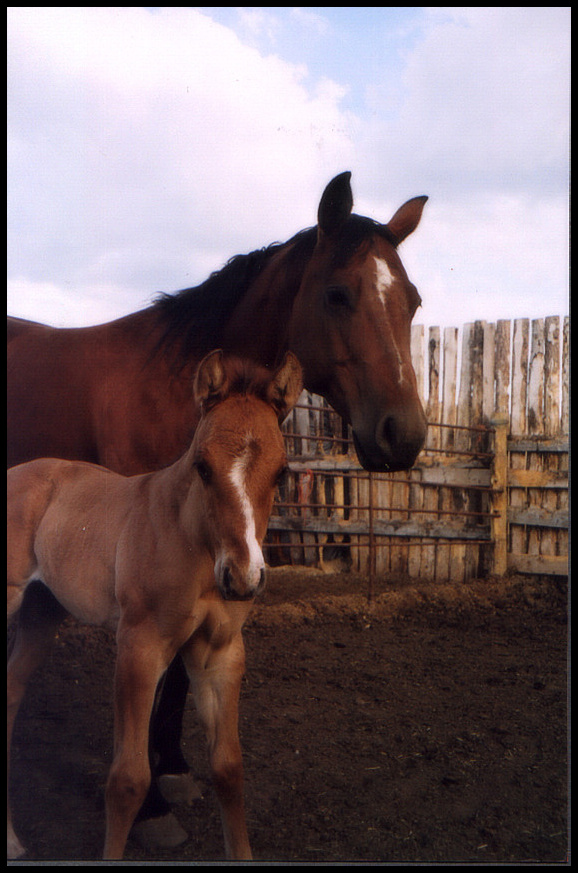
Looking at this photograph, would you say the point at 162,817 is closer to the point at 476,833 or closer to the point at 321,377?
the point at 476,833

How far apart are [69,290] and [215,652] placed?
1.46 metres

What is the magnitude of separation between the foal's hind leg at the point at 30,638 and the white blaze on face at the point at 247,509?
1.30 meters

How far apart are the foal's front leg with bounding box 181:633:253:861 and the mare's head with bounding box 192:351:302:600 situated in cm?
40

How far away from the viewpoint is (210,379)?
7.15 ft

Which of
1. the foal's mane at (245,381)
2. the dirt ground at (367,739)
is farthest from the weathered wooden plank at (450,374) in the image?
the foal's mane at (245,381)

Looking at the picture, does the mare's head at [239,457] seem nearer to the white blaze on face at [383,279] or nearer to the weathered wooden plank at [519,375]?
the white blaze on face at [383,279]

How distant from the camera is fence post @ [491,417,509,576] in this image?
6.38 m

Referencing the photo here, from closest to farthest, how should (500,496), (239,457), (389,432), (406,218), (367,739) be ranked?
1. (239,457)
2. (389,432)
3. (406,218)
4. (367,739)
5. (500,496)

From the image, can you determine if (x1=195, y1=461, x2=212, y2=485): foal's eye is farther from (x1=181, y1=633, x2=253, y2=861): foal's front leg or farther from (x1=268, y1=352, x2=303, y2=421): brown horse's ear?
(x1=181, y1=633, x2=253, y2=861): foal's front leg

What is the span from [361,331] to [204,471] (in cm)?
85

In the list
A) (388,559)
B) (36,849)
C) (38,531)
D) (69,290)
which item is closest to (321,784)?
(36,849)

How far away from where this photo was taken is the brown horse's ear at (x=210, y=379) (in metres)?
2.16

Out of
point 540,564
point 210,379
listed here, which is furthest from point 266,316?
point 540,564

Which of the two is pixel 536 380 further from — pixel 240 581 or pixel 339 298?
pixel 240 581
